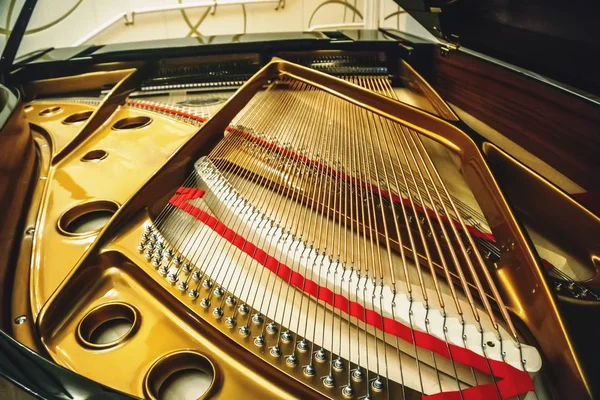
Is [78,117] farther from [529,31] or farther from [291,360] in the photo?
[529,31]

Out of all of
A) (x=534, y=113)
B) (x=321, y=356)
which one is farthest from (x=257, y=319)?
(x=534, y=113)

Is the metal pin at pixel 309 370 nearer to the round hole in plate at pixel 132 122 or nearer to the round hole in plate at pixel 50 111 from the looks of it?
the round hole in plate at pixel 132 122

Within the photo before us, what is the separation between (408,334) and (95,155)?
1.38 metres

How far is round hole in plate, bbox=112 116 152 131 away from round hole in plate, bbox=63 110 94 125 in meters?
0.18

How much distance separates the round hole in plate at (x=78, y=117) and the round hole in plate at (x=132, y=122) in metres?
0.18

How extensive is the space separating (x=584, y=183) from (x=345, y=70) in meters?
1.30

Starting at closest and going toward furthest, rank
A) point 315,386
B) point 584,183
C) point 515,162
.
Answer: point 315,386
point 515,162
point 584,183

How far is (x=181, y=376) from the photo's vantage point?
2.91 ft

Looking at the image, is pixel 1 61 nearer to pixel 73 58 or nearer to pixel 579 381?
pixel 73 58

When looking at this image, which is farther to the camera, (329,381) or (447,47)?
(447,47)

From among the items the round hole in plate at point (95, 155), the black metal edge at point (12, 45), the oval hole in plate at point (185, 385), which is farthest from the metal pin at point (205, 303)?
the black metal edge at point (12, 45)

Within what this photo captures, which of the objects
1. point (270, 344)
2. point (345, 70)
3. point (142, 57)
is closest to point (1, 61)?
point (142, 57)

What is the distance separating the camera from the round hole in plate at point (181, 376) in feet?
2.65

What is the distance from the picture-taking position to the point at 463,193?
4.62 ft
